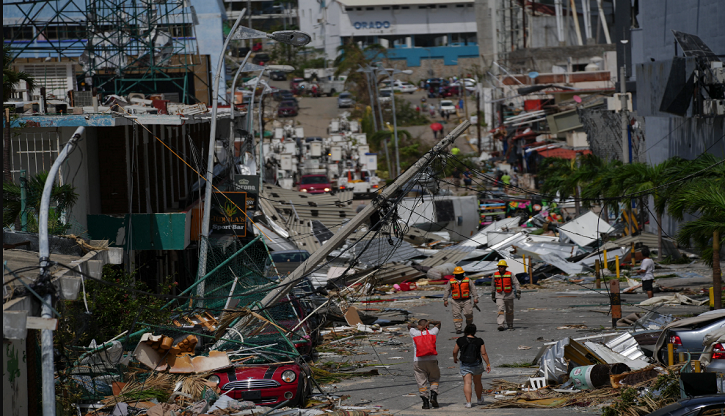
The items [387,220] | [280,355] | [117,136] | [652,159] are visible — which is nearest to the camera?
[280,355]

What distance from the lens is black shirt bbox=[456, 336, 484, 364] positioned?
11953 millimetres

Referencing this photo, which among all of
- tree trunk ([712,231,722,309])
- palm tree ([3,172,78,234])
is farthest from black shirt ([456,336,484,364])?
tree trunk ([712,231,722,309])

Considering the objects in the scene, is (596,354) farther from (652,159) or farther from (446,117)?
(446,117)

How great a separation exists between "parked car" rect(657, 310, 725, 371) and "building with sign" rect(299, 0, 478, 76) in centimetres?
10135

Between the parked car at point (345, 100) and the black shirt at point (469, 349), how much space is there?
78.6 m

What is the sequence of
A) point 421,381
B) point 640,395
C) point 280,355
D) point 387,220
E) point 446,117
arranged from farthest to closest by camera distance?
point 446,117, point 387,220, point 280,355, point 421,381, point 640,395

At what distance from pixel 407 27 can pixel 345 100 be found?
2970cm

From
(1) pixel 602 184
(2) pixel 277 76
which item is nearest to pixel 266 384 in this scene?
(1) pixel 602 184

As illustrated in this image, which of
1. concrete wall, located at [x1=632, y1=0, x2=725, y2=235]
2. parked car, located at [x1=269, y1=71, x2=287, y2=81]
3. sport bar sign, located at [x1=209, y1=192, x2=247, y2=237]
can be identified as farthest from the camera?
parked car, located at [x1=269, y1=71, x2=287, y2=81]

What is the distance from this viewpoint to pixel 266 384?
12141 mm

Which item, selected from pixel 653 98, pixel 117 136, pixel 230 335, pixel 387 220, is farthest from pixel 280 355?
pixel 653 98

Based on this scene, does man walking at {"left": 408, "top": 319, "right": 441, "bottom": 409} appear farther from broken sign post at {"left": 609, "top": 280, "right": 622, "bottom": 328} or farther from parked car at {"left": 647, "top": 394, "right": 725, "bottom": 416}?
broken sign post at {"left": 609, "top": 280, "right": 622, "bottom": 328}

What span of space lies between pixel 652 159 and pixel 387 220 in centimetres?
2225

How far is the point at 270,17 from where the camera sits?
373ft
